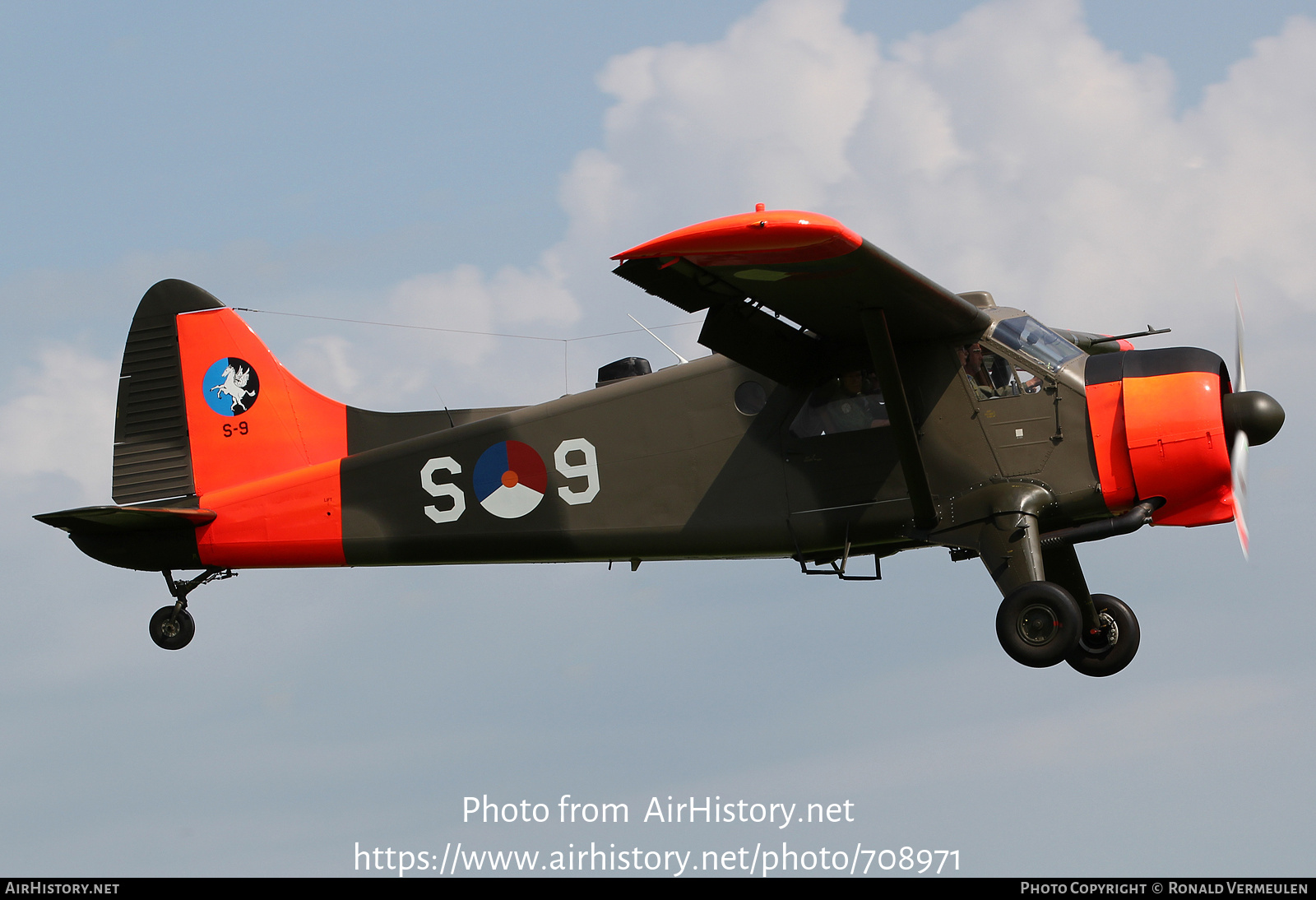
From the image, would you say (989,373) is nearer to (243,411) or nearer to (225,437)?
(243,411)

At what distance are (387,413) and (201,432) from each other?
5.87 feet

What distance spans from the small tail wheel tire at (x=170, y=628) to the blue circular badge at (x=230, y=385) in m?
1.85

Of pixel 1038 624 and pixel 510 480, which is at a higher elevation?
pixel 510 480

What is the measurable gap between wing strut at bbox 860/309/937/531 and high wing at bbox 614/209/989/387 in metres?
0.14

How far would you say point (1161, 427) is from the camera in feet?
34.3

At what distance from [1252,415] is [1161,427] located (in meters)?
0.68

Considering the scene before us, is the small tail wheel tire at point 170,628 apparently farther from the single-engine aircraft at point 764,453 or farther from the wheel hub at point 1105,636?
the wheel hub at point 1105,636

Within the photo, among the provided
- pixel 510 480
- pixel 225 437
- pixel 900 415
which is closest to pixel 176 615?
pixel 225 437

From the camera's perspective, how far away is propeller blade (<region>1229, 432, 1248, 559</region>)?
10586mm

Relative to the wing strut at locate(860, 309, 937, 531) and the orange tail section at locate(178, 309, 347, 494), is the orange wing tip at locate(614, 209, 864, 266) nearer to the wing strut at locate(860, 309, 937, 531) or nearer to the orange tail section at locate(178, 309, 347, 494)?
the wing strut at locate(860, 309, 937, 531)

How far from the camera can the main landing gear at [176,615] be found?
12.9 metres

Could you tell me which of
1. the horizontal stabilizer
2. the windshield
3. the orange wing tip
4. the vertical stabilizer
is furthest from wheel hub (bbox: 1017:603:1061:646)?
the vertical stabilizer

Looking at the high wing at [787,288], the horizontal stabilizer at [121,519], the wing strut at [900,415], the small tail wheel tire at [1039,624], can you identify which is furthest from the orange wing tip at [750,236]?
the horizontal stabilizer at [121,519]

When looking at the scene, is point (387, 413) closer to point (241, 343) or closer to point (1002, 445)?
point (241, 343)
